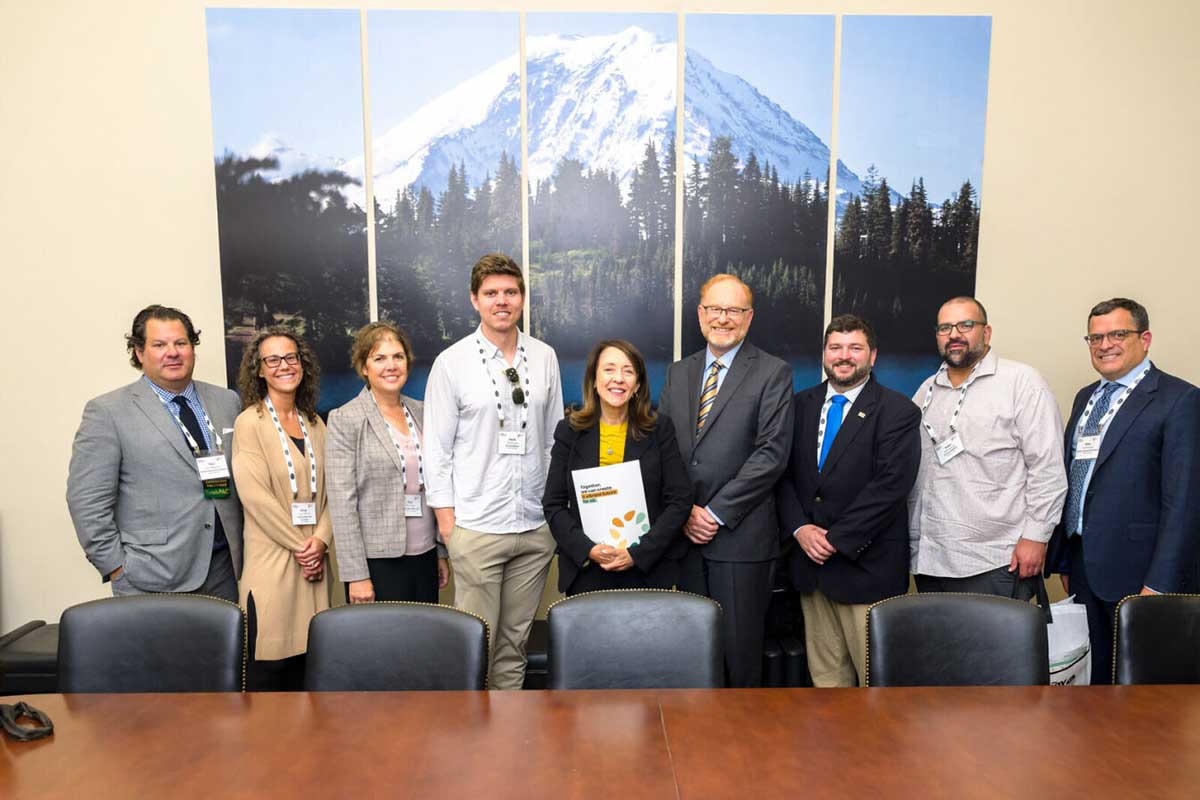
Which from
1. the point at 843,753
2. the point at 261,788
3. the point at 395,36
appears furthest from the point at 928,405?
the point at 395,36

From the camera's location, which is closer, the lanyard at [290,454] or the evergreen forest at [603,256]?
the lanyard at [290,454]

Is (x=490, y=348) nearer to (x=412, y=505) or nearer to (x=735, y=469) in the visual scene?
(x=412, y=505)

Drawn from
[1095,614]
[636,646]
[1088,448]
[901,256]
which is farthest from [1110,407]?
[636,646]

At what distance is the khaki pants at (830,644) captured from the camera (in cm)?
325

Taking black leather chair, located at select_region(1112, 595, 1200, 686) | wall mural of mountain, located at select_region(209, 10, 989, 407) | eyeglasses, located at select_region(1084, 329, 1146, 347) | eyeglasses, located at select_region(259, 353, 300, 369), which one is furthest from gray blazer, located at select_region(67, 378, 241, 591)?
eyeglasses, located at select_region(1084, 329, 1146, 347)

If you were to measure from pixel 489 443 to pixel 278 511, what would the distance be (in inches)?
34.8

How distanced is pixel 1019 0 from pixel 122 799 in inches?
207

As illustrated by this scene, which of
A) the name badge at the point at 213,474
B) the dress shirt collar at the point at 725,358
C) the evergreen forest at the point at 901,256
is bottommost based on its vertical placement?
the name badge at the point at 213,474

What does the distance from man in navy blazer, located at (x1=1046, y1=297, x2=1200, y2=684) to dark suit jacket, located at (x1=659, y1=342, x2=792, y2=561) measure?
132 centimetres

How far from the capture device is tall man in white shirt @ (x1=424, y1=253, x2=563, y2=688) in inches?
124

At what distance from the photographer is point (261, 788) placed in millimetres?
1517

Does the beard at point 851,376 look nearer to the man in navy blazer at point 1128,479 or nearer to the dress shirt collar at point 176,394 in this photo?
the man in navy blazer at point 1128,479

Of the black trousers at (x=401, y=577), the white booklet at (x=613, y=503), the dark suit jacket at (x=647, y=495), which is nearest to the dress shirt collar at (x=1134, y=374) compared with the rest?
the dark suit jacket at (x=647, y=495)

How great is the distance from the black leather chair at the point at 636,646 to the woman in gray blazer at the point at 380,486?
1.18 meters
